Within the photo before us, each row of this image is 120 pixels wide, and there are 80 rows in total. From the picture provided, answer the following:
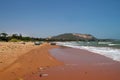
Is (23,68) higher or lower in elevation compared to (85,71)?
higher

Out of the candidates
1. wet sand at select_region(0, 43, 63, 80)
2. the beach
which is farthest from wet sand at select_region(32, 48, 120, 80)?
wet sand at select_region(0, 43, 63, 80)

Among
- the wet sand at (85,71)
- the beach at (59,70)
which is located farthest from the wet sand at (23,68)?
the wet sand at (85,71)

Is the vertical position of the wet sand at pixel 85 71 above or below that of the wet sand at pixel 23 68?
below

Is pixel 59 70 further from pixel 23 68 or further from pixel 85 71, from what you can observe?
pixel 23 68

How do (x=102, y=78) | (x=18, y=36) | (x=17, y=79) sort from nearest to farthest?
(x=17, y=79), (x=102, y=78), (x=18, y=36)

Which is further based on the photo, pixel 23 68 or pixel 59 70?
pixel 23 68

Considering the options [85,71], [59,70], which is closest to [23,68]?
[59,70]

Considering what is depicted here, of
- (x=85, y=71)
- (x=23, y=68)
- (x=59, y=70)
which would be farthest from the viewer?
(x=23, y=68)

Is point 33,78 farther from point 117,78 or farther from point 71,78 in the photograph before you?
point 117,78

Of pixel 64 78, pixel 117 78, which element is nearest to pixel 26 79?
pixel 64 78

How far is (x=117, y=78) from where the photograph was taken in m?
7.51

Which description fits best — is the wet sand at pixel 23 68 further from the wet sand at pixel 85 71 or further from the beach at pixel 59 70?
the wet sand at pixel 85 71

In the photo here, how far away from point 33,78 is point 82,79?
1.86 meters

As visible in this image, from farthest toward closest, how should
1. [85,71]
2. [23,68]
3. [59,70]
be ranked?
1. [23,68]
2. [59,70]
3. [85,71]
